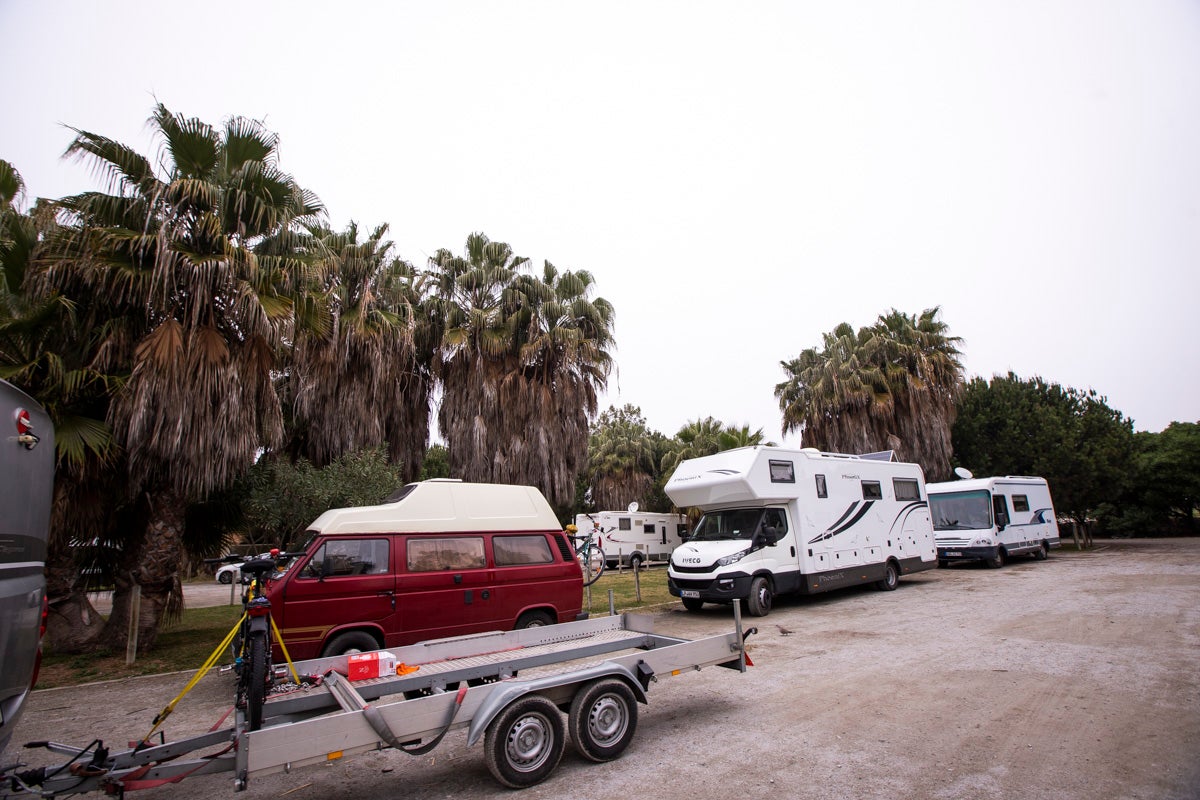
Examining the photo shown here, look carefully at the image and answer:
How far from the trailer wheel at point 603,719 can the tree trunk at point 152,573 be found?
812cm

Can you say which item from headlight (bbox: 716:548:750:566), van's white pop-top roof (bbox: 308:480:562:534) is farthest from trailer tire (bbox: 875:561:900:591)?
van's white pop-top roof (bbox: 308:480:562:534)

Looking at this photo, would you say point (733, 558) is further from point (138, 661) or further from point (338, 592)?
point (138, 661)

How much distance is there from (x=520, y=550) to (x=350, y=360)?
349 inches

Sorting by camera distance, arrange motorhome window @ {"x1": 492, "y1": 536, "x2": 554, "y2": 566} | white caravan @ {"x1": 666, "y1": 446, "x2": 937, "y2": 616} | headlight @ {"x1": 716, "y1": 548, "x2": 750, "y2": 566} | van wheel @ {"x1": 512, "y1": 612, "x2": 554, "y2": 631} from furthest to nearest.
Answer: white caravan @ {"x1": 666, "y1": 446, "x2": 937, "y2": 616} → headlight @ {"x1": 716, "y1": 548, "x2": 750, "y2": 566} → motorhome window @ {"x1": 492, "y1": 536, "x2": 554, "y2": 566} → van wheel @ {"x1": 512, "y1": 612, "x2": 554, "y2": 631}

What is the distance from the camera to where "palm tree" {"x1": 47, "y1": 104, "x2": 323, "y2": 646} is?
8.81 meters

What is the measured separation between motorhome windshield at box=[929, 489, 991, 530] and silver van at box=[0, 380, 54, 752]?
67.3 ft

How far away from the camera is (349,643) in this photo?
24.3 ft

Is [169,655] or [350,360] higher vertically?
[350,360]

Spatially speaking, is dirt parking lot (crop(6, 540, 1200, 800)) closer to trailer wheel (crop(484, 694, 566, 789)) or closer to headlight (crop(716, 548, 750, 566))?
trailer wheel (crop(484, 694, 566, 789))

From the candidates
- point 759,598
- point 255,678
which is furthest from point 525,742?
point 759,598

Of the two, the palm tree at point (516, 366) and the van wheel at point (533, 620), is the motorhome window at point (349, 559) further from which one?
the palm tree at point (516, 366)

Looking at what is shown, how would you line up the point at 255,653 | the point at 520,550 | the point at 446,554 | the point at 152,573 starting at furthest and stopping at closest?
the point at 152,573 < the point at 520,550 < the point at 446,554 < the point at 255,653

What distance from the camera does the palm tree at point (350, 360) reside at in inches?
581

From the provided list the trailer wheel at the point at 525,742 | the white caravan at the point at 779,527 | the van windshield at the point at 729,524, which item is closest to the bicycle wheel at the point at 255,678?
the trailer wheel at the point at 525,742
